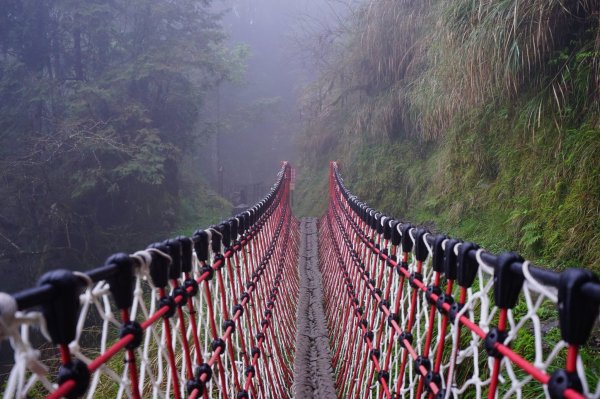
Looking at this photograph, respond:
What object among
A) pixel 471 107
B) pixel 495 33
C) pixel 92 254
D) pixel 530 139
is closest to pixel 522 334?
pixel 530 139

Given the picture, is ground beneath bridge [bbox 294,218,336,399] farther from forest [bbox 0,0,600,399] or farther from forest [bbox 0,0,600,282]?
forest [bbox 0,0,600,282]

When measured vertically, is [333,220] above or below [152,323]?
below

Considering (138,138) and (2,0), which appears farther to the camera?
(138,138)

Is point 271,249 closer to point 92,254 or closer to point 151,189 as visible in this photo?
point 92,254

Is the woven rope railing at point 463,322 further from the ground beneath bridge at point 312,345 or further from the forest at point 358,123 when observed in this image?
the forest at point 358,123

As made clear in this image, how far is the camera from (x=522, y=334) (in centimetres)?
151

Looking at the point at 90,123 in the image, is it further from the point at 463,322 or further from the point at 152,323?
the point at 463,322

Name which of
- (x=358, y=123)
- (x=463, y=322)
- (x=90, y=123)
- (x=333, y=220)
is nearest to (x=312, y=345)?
(x=463, y=322)

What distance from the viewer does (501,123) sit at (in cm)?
315

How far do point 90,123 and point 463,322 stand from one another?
26.3 feet

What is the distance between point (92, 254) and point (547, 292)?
7304 millimetres

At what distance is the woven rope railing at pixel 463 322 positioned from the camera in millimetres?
490

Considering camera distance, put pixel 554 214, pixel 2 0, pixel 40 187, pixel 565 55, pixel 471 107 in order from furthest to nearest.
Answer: pixel 2 0 < pixel 40 187 < pixel 471 107 < pixel 565 55 < pixel 554 214

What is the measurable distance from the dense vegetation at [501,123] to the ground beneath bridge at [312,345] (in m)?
1.12
